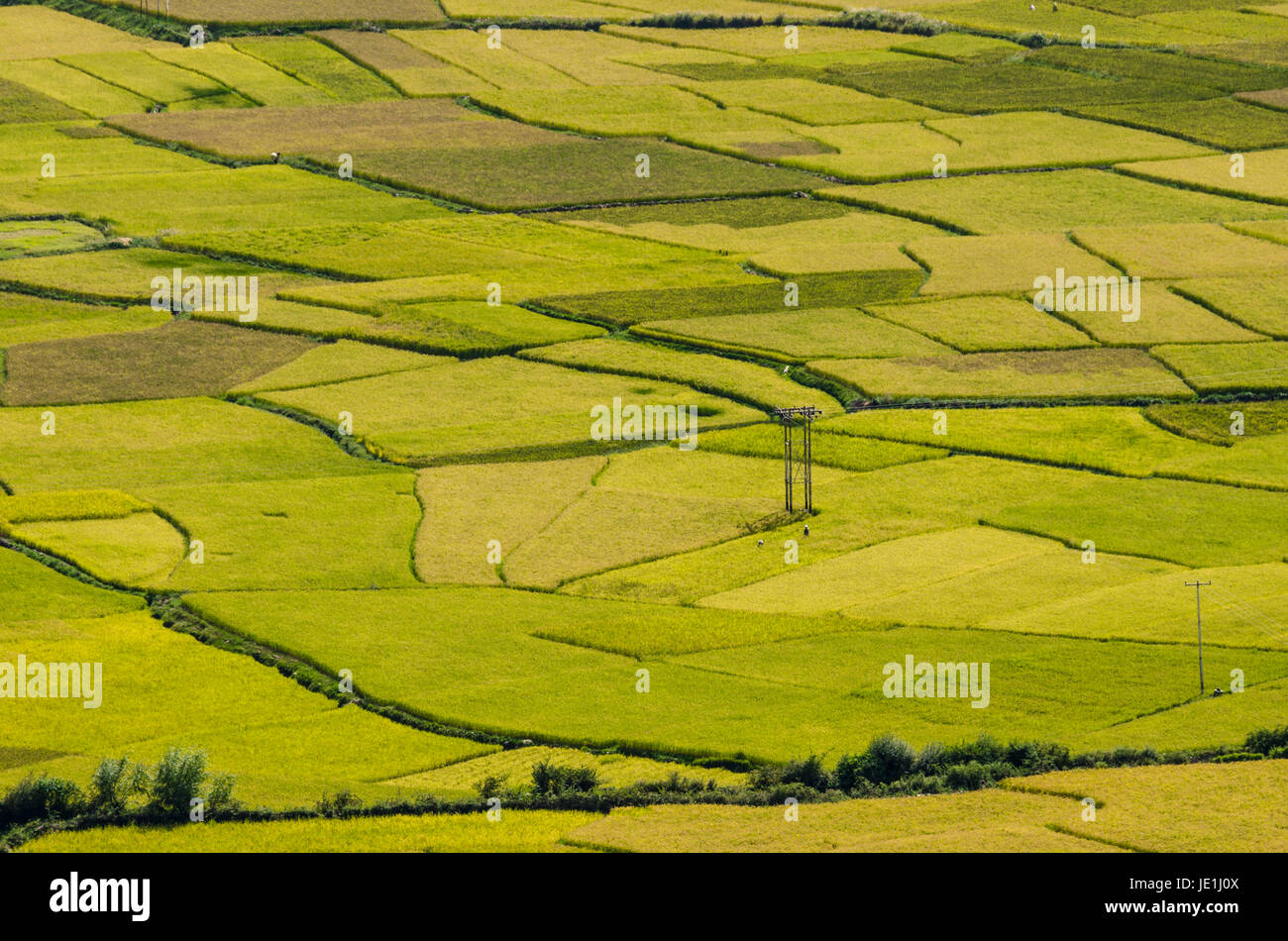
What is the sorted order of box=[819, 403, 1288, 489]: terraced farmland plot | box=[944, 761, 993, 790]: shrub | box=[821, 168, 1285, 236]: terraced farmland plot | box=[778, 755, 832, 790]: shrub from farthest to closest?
box=[821, 168, 1285, 236]: terraced farmland plot
box=[819, 403, 1288, 489]: terraced farmland plot
box=[778, 755, 832, 790]: shrub
box=[944, 761, 993, 790]: shrub

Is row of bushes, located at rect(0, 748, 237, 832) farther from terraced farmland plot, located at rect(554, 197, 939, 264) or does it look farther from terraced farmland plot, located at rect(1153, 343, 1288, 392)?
terraced farmland plot, located at rect(554, 197, 939, 264)

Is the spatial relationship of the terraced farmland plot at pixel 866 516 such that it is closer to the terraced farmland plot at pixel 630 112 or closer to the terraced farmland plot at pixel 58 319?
the terraced farmland plot at pixel 58 319

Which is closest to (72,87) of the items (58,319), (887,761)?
(58,319)

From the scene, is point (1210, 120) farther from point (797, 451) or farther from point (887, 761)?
point (887, 761)

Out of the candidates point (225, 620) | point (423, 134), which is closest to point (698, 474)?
point (225, 620)

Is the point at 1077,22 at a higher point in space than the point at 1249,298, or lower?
higher

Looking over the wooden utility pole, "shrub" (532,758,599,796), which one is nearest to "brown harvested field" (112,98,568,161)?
the wooden utility pole
